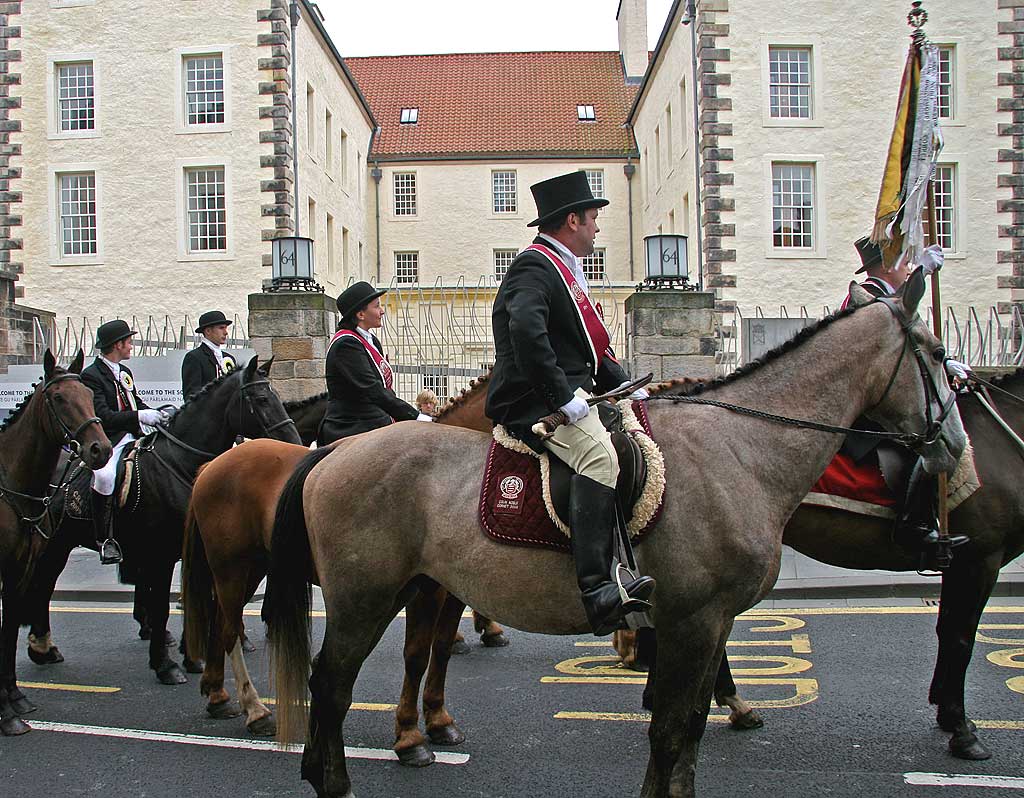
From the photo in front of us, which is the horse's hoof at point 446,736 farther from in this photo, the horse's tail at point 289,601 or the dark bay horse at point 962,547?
the dark bay horse at point 962,547

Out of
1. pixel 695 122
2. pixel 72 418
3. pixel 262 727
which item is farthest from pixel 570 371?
pixel 695 122

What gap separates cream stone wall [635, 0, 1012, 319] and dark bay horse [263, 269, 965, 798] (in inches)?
750

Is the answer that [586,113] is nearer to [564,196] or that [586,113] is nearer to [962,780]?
[564,196]

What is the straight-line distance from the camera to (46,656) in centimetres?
764

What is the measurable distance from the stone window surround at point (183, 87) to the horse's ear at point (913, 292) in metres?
23.1

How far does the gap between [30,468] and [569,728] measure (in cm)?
422

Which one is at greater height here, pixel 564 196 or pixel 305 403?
pixel 564 196

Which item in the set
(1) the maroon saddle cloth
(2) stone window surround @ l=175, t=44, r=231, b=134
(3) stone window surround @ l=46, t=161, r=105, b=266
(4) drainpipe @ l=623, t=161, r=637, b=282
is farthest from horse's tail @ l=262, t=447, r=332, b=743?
(4) drainpipe @ l=623, t=161, r=637, b=282

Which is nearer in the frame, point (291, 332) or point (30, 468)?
point (30, 468)

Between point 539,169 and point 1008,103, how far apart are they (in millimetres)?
17189

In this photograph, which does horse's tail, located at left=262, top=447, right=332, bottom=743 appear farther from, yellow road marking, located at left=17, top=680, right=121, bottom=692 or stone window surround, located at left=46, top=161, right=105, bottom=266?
stone window surround, located at left=46, top=161, right=105, bottom=266

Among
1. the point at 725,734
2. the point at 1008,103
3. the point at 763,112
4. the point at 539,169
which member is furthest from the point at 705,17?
the point at 725,734

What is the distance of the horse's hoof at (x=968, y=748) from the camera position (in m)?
5.03

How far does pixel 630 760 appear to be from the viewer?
5184mm
